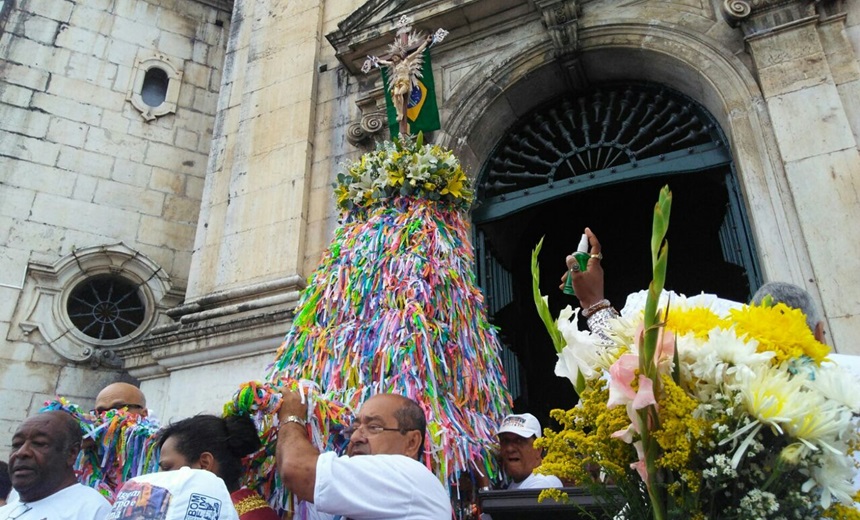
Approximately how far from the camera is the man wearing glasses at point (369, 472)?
7.47ft

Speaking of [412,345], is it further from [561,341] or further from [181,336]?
[181,336]

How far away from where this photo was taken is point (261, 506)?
2.57m

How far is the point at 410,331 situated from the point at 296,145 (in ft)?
14.2

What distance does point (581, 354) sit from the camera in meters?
1.82

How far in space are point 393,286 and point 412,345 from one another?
0.44m

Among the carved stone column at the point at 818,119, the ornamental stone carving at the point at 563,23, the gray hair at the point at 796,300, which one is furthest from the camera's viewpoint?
the ornamental stone carving at the point at 563,23

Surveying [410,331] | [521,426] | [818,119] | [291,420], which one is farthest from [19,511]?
[818,119]

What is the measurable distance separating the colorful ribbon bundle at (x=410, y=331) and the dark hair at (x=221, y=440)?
637mm

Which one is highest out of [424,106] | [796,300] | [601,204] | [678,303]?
[601,204]

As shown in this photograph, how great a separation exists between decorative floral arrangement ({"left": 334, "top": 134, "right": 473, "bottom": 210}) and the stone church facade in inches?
79.5

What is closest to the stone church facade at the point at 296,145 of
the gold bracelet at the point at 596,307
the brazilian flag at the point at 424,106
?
the brazilian flag at the point at 424,106

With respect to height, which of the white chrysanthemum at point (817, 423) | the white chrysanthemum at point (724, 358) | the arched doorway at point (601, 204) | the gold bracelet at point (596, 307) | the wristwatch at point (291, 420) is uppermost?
the arched doorway at point (601, 204)

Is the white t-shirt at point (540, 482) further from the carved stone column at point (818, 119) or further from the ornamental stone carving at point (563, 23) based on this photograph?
the ornamental stone carving at point (563, 23)

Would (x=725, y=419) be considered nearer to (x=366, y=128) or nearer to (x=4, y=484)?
(x=4, y=484)
